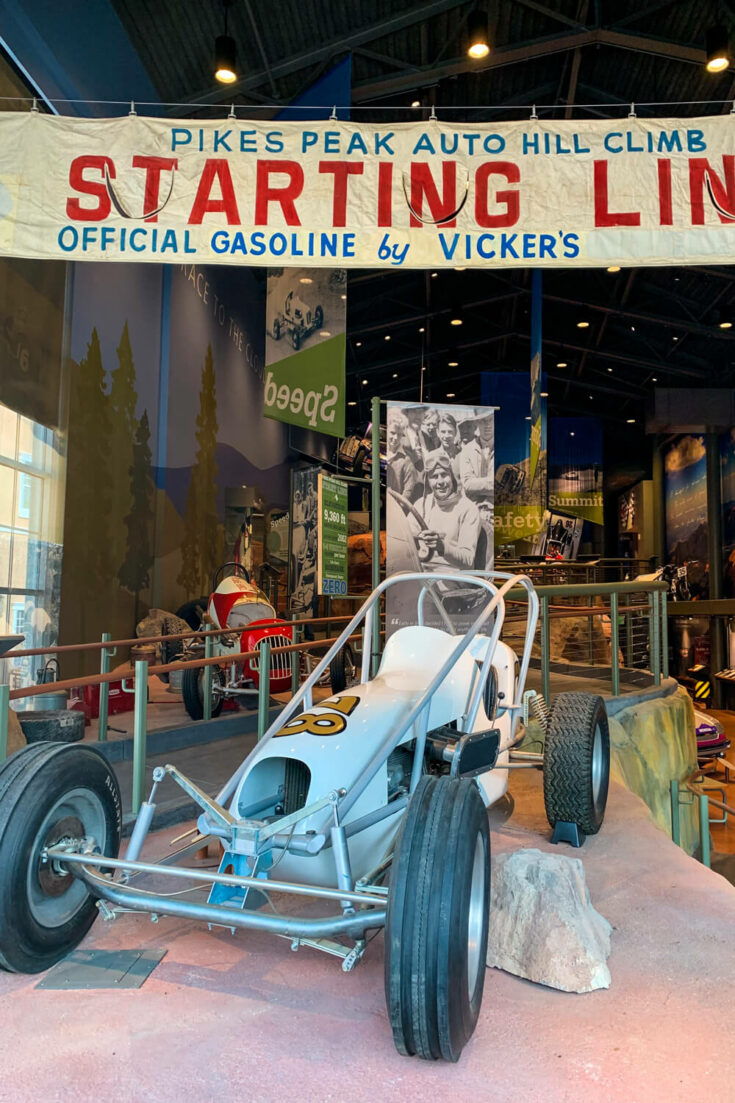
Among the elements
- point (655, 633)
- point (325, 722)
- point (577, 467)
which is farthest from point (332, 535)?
point (577, 467)

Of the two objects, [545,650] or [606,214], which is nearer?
[606,214]

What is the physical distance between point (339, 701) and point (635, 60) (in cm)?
1093

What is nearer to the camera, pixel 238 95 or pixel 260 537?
pixel 238 95

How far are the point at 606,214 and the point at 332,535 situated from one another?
3.38m

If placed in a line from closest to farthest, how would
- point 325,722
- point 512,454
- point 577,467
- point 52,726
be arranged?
point 325,722 → point 52,726 → point 512,454 → point 577,467

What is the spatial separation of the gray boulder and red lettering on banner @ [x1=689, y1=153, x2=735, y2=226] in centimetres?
355

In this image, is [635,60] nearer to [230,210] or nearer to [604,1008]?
[230,210]

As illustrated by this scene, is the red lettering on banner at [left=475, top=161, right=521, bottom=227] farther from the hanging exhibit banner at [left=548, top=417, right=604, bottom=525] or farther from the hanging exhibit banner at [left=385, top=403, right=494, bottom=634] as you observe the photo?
the hanging exhibit banner at [left=548, top=417, right=604, bottom=525]

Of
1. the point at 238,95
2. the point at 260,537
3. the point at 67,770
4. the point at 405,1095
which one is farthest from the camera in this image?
the point at 260,537

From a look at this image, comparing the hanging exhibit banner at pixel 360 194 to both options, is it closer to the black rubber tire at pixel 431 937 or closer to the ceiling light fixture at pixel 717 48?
the black rubber tire at pixel 431 937

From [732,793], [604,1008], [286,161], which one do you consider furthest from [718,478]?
[604,1008]

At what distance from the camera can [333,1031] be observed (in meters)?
2.35

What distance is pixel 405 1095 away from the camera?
2027mm

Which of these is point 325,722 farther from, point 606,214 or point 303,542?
point 303,542
